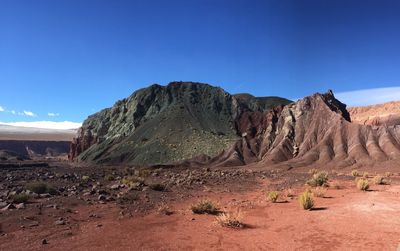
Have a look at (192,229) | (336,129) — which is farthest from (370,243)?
(336,129)

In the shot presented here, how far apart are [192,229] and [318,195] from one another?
1170 centimetres

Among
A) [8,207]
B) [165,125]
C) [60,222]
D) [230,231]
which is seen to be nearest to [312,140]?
[165,125]

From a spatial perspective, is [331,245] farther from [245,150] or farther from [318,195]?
[245,150]

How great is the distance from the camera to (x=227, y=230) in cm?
1569

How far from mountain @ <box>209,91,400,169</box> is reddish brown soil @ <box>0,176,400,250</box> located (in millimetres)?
55123

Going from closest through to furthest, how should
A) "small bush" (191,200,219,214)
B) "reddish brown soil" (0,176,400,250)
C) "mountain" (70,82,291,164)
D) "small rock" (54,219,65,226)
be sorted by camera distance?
"reddish brown soil" (0,176,400,250), "small rock" (54,219,65,226), "small bush" (191,200,219,214), "mountain" (70,82,291,164)

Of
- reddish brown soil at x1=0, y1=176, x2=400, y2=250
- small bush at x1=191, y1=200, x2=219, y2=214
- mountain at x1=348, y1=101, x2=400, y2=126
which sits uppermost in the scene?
mountain at x1=348, y1=101, x2=400, y2=126

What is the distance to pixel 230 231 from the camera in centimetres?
1549

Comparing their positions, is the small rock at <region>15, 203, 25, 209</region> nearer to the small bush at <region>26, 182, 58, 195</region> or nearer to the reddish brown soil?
the reddish brown soil

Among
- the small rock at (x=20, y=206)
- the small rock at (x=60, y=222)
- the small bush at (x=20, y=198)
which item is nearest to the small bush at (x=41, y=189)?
the small bush at (x=20, y=198)

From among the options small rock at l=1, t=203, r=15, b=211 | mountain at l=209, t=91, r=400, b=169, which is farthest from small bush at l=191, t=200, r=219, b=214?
mountain at l=209, t=91, r=400, b=169

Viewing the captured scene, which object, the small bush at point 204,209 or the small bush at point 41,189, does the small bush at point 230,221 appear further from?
the small bush at point 41,189

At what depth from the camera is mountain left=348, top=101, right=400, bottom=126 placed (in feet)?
469

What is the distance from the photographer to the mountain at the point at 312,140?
7725cm
